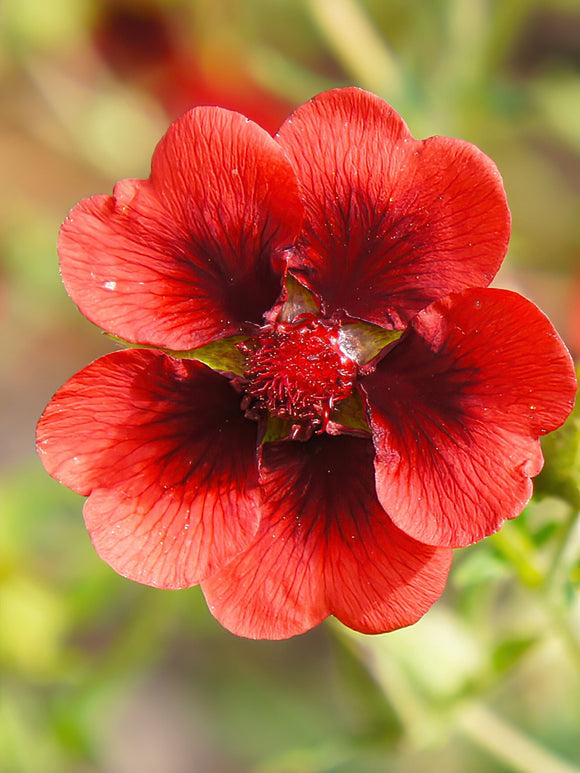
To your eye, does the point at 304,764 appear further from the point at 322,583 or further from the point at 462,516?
the point at 462,516

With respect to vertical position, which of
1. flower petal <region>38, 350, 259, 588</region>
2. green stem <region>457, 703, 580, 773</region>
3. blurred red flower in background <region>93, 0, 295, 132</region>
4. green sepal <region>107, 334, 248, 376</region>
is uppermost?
blurred red flower in background <region>93, 0, 295, 132</region>

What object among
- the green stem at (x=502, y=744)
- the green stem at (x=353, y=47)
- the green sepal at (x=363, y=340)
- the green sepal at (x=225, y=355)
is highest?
the green stem at (x=353, y=47)

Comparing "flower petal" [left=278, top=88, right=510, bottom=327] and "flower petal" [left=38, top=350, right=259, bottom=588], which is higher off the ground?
"flower petal" [left=278, top=88, right=510, bottom=327]

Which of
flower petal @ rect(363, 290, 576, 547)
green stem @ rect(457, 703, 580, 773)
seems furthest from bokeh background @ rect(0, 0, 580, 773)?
flower petal @ rect(363, 290, 576, 547)

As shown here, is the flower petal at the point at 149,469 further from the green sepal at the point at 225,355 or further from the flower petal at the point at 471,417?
the flower petal at the point at 471,417

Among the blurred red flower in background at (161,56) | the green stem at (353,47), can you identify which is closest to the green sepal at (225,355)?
the green stem at (353,47)

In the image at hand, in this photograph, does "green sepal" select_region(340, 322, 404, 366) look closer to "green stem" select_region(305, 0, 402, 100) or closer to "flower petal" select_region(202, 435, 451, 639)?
"flower petal" select_region(202, 435, 451, 639)

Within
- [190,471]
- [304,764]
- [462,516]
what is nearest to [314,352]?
[190,471]

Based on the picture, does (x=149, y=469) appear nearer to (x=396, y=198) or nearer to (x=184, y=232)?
(x=184, y=232)
